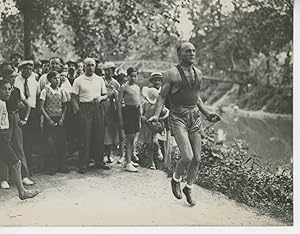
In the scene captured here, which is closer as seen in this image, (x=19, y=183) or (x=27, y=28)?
(x=19, y=183)

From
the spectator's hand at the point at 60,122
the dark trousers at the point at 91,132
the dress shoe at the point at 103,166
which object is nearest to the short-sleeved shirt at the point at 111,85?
the dark trousers at the point at 91,132

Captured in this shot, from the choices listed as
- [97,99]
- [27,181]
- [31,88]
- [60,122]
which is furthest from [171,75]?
[27,181]

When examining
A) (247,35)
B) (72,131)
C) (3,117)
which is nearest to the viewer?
(3,117)

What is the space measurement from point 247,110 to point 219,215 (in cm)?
72

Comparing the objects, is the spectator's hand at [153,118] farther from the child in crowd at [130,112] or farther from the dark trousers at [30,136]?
the dark trousers at [30,136]

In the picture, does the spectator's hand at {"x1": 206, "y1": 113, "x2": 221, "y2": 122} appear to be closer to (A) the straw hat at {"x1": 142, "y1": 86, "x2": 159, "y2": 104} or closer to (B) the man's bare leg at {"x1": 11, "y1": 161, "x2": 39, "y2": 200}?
(A) the straw hat at {"x1": 142, "y1": 86, "x2": 159, "y2": 104}

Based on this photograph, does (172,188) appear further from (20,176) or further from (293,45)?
(293,45)

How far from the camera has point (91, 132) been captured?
12.8ft

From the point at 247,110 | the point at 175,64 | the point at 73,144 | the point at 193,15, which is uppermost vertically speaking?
the point at 193,15

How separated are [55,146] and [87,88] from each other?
16.8 inches

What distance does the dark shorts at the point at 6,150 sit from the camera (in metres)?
3.78

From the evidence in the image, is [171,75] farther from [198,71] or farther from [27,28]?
[27,28]
